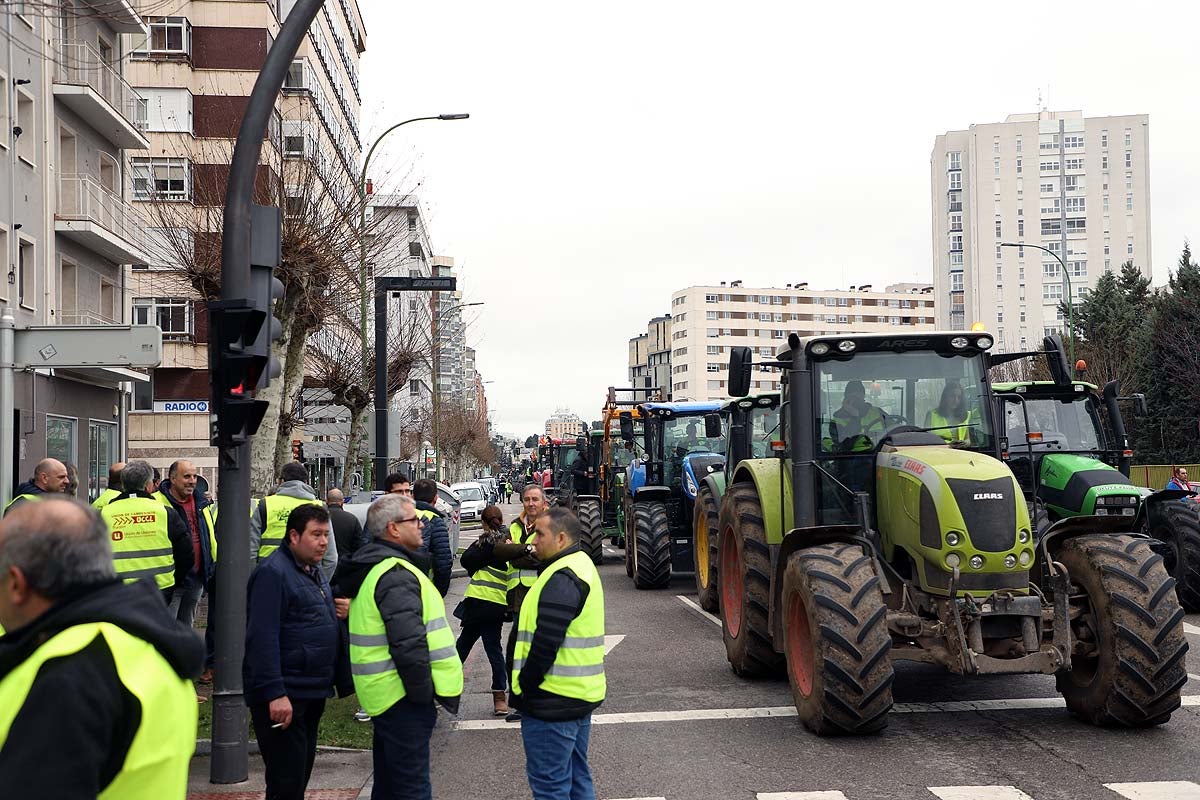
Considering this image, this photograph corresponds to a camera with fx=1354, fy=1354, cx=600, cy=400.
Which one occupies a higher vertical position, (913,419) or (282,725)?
(913,419)

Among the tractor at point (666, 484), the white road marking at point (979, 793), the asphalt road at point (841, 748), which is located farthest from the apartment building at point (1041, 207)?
the white road marking at point (979, 793)

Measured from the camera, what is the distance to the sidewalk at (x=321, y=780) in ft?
25.7

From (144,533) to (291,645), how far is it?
4.46m

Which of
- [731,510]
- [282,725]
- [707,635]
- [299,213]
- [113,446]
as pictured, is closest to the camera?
[282,725]

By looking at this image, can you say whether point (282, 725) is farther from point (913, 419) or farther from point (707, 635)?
point (707, 635)

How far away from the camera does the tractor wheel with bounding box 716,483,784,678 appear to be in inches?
453

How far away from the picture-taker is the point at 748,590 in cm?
1154

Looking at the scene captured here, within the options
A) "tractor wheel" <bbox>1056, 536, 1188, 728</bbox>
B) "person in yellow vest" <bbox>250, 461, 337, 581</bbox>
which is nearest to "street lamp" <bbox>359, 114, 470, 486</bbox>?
"person in yellow vest" <bbox>250, 461, 337, 581</bbox>

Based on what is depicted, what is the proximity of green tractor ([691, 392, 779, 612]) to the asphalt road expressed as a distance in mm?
4327

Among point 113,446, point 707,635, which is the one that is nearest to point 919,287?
Answer: point 113,446

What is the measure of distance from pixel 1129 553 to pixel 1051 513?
274 inches

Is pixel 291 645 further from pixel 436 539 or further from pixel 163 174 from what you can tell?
pixel 163 174

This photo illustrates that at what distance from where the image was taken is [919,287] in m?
175

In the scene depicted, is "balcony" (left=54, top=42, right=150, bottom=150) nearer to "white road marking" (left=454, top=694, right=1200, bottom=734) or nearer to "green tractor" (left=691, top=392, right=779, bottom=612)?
"green tractor" (left=691, top=392, right=779, bottom=612)
